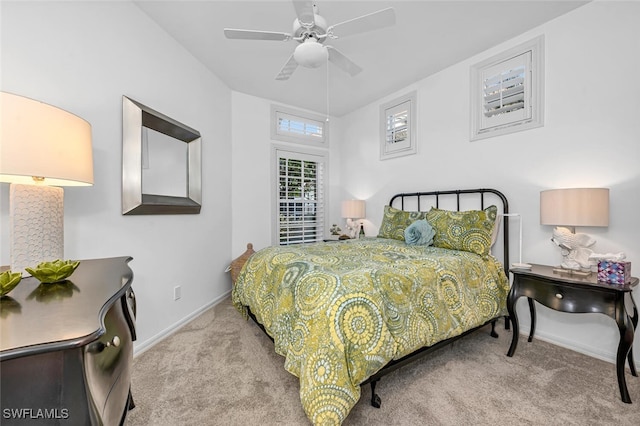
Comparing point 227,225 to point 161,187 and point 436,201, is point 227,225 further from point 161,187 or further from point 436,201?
point 436,201

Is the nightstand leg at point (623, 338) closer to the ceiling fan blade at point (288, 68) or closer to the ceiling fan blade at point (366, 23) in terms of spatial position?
the ceiling fan blade at point (366, 23)

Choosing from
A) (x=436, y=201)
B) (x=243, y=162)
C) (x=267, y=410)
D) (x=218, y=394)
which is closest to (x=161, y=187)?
(x=243, y=162)

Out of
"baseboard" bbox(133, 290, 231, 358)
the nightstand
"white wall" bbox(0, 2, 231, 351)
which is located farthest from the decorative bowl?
the nightstand

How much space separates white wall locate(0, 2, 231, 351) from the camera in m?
1.52

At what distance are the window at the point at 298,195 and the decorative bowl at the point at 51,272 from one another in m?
3.09

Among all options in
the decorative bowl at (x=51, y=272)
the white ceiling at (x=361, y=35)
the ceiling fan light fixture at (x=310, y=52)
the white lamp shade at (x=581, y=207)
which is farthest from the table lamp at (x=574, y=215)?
the decorative bowl at (x=51, y=272)

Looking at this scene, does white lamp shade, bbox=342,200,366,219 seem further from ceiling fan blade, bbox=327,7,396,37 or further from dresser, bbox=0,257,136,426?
dresser, bbox=0,257,136,426

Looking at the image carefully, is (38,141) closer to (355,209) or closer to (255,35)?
(255,35)

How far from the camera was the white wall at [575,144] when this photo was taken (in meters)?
1.99

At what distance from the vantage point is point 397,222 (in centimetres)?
309

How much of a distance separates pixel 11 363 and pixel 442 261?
2.14 meters

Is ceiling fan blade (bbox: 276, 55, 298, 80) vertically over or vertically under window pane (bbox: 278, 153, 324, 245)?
over

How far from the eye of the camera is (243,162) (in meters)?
3.79

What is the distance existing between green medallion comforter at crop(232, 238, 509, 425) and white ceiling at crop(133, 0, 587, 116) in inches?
81.5
